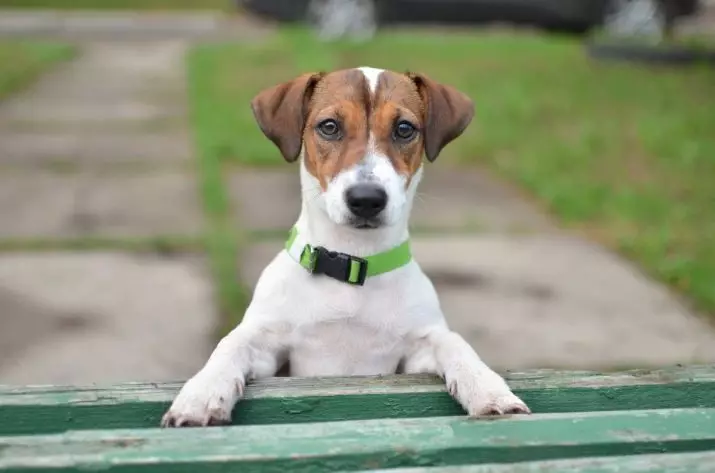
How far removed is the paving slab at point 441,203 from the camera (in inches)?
289

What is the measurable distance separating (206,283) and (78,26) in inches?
540

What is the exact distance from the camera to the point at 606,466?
2.10m

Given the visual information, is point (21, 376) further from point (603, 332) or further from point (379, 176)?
A: point (603, 332)

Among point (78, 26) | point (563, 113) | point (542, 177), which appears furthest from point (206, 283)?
point (78, 26)

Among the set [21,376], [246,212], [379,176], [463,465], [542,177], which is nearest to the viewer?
[463,465]

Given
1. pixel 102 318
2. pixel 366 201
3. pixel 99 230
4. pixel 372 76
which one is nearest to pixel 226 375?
pixel 366 201

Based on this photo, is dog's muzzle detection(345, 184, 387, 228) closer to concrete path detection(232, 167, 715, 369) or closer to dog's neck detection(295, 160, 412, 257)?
dog's neck detection(295, 160, 412, 257)

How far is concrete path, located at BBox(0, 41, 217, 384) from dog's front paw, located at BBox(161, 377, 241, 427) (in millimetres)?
2190

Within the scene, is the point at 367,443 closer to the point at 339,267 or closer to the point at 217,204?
the point at 339,267

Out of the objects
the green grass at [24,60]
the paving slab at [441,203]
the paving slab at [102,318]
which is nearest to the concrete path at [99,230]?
the paving slab at [102,318]

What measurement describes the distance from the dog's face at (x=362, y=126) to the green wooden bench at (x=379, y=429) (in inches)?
28.8

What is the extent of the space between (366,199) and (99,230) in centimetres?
418

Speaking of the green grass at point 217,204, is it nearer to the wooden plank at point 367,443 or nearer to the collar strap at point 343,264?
the collar strap at point 343,264

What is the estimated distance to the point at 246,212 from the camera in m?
7.47
